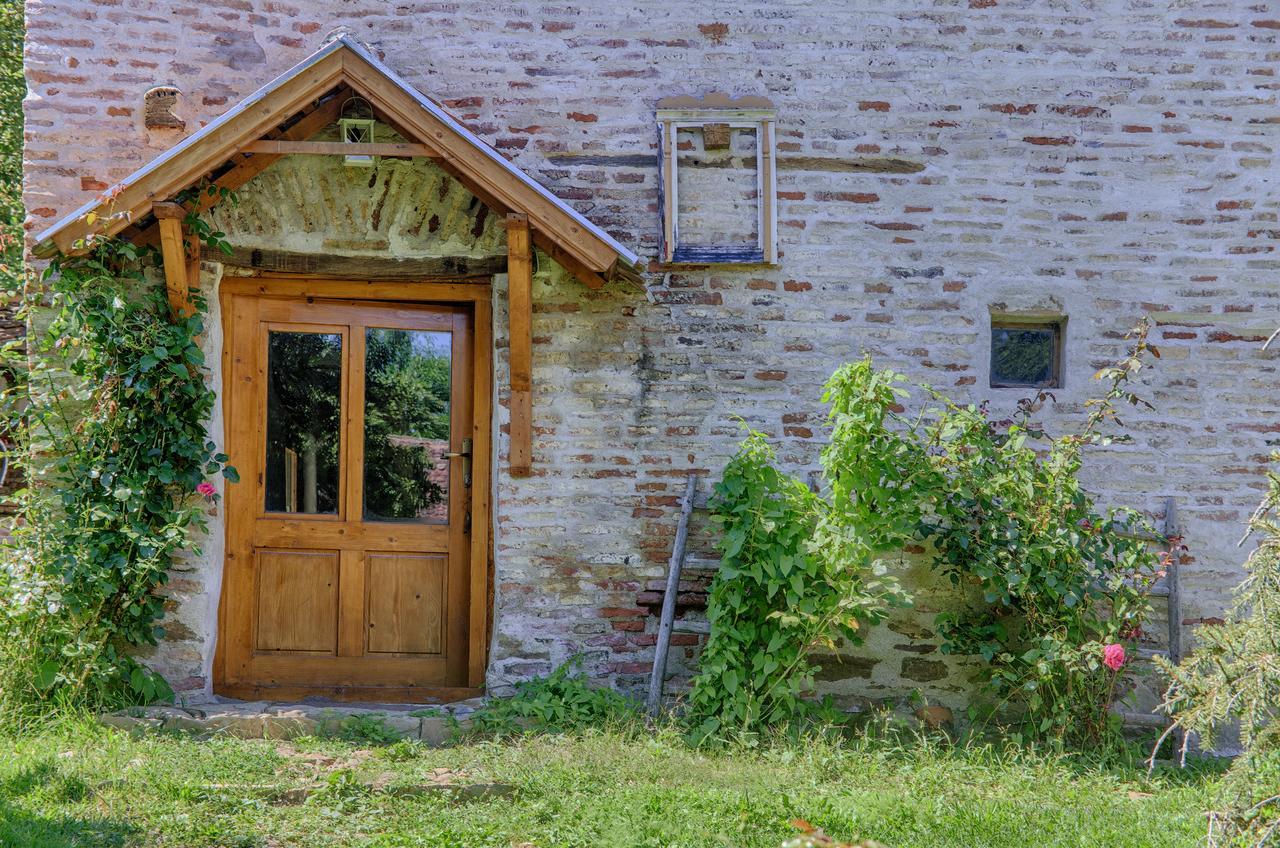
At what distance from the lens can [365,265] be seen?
5.63m

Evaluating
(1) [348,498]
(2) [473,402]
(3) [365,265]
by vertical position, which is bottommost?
(1) [348,498]

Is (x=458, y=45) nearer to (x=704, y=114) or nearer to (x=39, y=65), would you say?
(x=704, y=114)

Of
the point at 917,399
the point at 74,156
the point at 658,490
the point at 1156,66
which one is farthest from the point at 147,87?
the point at 1156,66

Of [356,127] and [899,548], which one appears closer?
[899,548]

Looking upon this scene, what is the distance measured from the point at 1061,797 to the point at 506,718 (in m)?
2.33

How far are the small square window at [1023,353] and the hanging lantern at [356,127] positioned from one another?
10.8 feet

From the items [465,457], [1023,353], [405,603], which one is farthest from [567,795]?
[1023,353]

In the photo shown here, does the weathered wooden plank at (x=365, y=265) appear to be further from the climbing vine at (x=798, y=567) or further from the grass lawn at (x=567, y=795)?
the grass lawn at (x=567, y=795)

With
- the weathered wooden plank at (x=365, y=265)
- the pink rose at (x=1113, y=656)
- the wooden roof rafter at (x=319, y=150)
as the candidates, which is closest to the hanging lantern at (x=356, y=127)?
the wooden roof rafter at (x=319, y=150)

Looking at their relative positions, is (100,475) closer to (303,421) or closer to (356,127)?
(303,421)

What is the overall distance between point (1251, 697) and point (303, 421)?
439 centimetres

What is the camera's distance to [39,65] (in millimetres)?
5473

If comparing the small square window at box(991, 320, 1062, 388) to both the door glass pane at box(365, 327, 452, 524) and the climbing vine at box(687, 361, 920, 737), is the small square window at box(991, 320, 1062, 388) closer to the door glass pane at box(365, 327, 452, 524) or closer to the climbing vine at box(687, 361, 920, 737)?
the climbing vine at box(687, 361, 920, 737)

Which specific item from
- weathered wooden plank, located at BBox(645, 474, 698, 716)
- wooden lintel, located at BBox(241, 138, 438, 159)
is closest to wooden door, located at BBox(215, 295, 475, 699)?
wooden lintel, located at BBox(241, 138, 438, 159)
